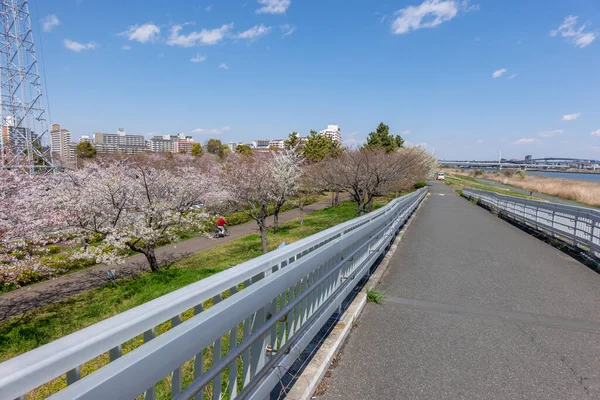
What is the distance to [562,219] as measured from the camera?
9227mm

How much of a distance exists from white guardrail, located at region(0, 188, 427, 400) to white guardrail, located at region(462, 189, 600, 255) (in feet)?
23.5

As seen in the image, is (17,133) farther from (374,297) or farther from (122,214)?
(374,297)

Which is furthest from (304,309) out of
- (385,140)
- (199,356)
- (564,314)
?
(385,140)

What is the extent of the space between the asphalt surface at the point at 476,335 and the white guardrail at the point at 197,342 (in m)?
0.69

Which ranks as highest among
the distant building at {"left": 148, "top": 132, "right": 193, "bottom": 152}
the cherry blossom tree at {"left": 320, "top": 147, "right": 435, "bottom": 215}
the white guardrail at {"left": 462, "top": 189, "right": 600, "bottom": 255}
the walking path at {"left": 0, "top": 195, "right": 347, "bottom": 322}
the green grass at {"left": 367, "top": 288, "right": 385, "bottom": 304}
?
the distant building at {"left": 148, "top": 132, "right": 193, "bottom": 152}

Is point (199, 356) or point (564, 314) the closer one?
point (199, 356)

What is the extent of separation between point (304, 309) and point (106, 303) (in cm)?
755

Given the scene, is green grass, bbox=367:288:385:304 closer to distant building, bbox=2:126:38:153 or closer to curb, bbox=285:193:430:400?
curb, bbox=285:193:430:400

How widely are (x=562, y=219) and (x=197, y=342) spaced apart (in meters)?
10.8

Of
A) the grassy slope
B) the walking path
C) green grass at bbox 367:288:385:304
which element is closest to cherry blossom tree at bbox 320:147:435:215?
the walking path

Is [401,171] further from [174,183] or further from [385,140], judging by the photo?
[385,140]

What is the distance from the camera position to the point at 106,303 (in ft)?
28.3

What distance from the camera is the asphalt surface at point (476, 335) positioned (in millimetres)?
2908

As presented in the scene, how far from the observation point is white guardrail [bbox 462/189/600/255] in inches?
292
